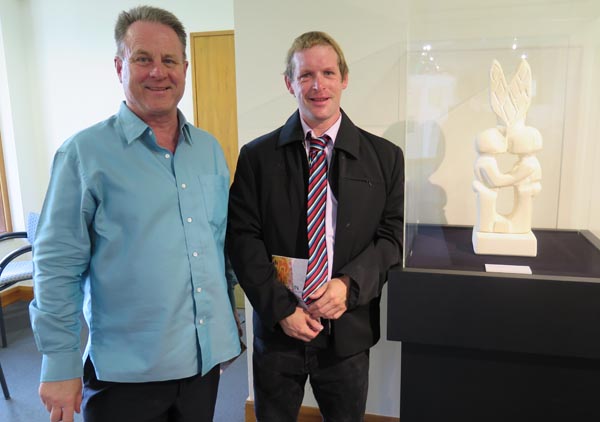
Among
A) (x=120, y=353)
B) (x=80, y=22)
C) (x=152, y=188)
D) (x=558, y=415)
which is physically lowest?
(x=558, y=415)

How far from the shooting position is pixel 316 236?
121 cm

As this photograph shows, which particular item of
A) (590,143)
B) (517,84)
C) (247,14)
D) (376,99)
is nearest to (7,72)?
(247,14)

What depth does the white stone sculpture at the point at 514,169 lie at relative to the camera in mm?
1385

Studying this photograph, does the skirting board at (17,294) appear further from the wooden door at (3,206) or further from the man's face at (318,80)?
the man's face at (318,80)

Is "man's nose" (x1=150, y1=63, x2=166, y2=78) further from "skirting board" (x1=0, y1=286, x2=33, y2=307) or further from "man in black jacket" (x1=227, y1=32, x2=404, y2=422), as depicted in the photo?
"skirting board" (x1=0, y1=286, x2=33, y2=307)

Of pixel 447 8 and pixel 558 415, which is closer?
pixel 558 415

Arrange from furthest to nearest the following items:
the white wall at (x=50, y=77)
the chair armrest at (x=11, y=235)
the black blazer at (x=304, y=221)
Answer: the white wall at (x=50, y=77) < the chair armrest at (x=11, y=235) < the black blazer at (x=304, y=221)

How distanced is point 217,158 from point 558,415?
3.85 feet

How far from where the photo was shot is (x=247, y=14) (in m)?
1.81

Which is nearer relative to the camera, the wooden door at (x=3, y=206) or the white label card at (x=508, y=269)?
the white label card at (x=508, y=269)

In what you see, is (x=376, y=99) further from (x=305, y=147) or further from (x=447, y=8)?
(x=305, y=147)

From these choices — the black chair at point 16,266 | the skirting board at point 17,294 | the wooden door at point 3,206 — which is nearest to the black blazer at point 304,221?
the black chair at point 16,266

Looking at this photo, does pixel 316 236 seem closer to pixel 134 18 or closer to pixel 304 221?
pixel 304 221

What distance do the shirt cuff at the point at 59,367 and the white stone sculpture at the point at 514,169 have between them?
3.82 ft
